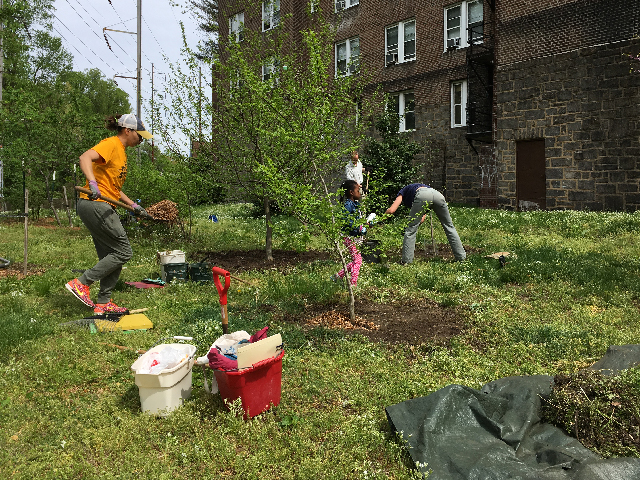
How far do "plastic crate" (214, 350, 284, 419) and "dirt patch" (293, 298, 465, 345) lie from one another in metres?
1.86

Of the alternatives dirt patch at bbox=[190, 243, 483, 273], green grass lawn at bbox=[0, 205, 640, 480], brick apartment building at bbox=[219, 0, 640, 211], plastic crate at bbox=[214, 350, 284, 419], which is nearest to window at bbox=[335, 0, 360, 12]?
brick apartment building at bbox=[219, 0, 640, 211]

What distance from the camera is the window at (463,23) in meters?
20.8

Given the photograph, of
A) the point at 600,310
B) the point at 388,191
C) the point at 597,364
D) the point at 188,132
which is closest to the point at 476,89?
the point at 388,191

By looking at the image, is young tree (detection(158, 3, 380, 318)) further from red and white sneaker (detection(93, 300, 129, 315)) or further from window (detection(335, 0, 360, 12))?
window (detection(335, 0, 360, 12))

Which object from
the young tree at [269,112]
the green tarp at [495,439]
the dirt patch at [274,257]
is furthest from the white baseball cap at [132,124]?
the green tarp at [495,439]

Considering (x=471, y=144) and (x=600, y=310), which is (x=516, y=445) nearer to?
(x=600, y=310)

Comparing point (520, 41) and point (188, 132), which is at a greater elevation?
point (520, 41)

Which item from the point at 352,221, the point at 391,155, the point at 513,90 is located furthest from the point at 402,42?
the point at 352,221

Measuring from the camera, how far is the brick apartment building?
15453 mm

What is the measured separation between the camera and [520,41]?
59.3 feet

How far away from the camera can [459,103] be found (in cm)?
2169

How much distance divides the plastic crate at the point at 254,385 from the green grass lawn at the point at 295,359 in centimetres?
9

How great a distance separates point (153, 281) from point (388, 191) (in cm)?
1056

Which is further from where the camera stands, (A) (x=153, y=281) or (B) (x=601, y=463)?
(A) (x=153, y=281)
